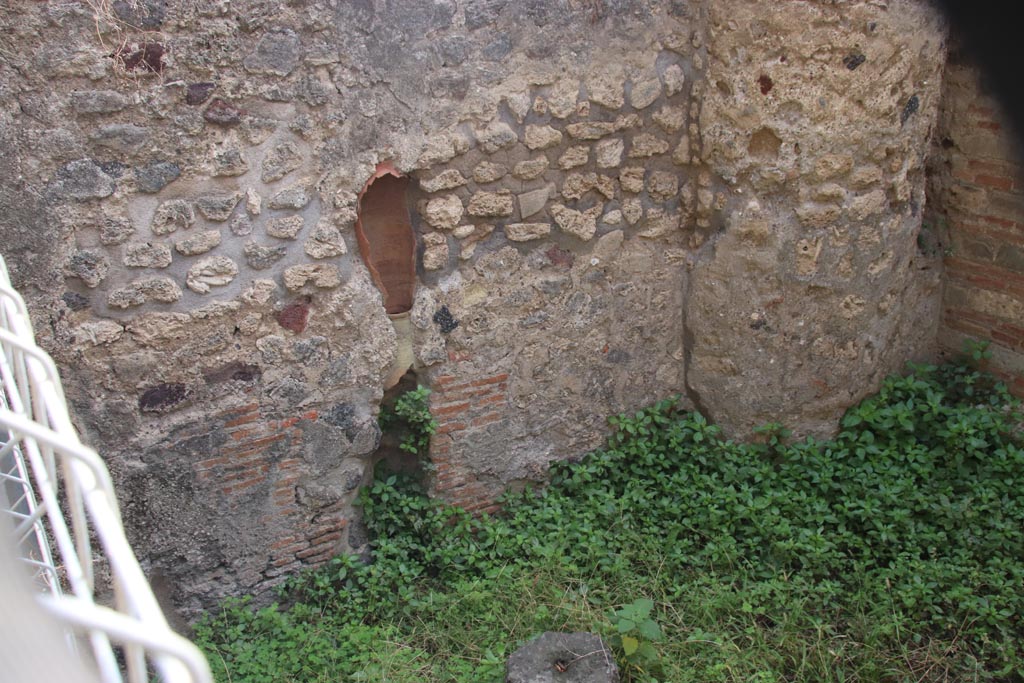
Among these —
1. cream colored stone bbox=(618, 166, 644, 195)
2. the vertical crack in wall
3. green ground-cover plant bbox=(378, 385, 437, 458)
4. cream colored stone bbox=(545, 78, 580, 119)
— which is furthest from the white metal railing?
the vertical crack in wall

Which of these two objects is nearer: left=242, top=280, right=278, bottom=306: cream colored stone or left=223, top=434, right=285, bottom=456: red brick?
left=242, top=280, right=278, bottom=306: cream colored stone

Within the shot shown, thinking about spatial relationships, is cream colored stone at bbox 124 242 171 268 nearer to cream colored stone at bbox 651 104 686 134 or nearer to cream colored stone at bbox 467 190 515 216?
cream colored stone at bbox 467 190 515 216

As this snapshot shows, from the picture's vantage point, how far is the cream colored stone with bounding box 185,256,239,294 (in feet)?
9.88

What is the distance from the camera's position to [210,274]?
304 centimetres

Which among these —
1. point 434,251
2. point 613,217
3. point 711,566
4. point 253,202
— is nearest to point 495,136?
point 434,251

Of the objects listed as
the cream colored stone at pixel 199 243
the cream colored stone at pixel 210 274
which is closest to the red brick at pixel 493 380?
the cream colored stone at pixel 210 274

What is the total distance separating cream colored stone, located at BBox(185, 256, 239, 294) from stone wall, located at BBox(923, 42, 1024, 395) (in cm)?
316

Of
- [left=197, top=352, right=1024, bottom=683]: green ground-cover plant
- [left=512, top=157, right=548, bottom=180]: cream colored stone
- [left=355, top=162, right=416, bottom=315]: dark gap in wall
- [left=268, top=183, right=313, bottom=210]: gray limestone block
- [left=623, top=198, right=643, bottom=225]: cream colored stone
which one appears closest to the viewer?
[left=268, top=183, right=313, bottom=210]: gray limestone block

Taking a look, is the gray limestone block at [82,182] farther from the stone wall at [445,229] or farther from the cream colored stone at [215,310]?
the cream colored stone at [215,310]

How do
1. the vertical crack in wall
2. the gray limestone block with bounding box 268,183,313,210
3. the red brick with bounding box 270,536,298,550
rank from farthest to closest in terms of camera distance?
the vertical crack in wall
the red brick with bounding box 270,536,298,550
the gray limestone block with bounding box 268,183,313,210

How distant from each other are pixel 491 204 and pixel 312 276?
2.55 ft

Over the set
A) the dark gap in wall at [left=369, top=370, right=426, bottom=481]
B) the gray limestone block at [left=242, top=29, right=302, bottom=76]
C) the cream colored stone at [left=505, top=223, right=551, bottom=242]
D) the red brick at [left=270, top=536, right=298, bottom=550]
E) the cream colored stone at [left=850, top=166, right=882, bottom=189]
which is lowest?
the red brick at [left=270, top=536, right=298, bottom=550]

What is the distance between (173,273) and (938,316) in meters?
3.61

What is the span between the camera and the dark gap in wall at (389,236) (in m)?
3.32
